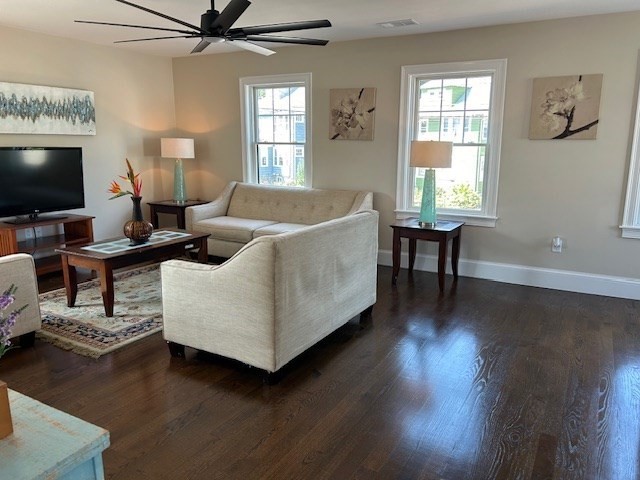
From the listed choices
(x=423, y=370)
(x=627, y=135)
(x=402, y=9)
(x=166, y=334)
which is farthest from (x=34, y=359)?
(x=627, y=135)

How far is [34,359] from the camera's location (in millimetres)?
3061

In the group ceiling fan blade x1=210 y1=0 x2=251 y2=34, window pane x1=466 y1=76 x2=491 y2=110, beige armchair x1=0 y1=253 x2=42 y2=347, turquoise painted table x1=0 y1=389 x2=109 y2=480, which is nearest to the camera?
turquoise painted table x1=0 y1=389 x2=109 y2=480

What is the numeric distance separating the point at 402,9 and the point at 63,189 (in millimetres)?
3854

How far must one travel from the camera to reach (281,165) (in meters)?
6.18

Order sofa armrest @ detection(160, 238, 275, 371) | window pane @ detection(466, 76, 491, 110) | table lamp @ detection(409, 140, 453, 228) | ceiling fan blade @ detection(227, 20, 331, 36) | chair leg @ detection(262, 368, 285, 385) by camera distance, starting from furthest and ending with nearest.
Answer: window pane @ detection(466, 76, 491, 110) < table lamp @ detection(409, 140, 453, 228) < ceiling fan blade @ detection(227, 20, 331, 36) < chair leg @ detection(262, 368, 285, 385) < sofa armrest @ detection(160, 238, 275, 371)

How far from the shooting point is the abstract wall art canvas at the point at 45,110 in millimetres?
4828

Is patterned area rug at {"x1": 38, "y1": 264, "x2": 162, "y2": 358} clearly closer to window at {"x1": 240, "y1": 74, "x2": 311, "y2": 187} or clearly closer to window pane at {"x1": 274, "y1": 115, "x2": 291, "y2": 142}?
window at {"x1": 240, "y1": 74, "x2": 311, "y2": 187}

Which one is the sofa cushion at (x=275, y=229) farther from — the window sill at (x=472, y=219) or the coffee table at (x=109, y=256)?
the window sill at (x=472, y=219)

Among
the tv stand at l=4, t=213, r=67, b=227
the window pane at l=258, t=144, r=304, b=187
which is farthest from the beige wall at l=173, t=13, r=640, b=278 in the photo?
the tv stand at l=4, t=213, r=67, b=227

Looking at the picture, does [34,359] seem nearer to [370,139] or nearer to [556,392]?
[556,392]

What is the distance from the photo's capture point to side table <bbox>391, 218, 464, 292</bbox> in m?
4.56

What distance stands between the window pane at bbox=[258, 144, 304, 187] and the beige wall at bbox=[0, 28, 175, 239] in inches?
56.6

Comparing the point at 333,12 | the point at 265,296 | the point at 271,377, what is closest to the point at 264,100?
the point at 333,12

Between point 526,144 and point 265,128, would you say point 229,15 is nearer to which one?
point 526,144
